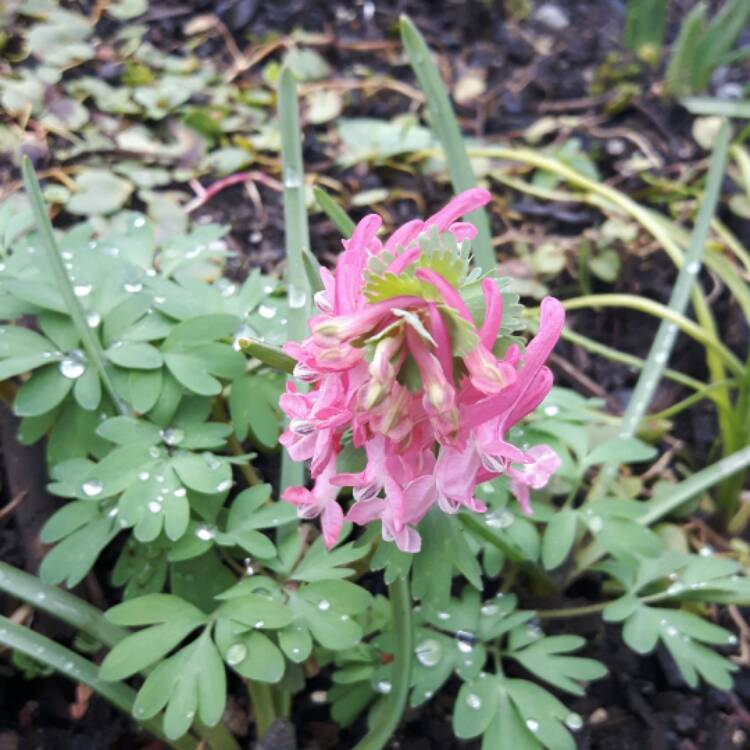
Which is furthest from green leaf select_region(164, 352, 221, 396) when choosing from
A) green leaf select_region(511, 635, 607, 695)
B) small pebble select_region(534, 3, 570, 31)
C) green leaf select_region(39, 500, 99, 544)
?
small pebble select_region(534, 3, 570, 31)

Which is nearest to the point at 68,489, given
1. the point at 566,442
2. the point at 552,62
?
the point at 566,442

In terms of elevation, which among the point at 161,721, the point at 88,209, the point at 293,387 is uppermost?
the point at 293,387

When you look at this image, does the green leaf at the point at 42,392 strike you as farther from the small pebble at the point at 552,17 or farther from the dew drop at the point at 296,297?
the small pebble at the point at 552,17

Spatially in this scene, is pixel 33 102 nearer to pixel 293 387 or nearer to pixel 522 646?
pixel 293 387

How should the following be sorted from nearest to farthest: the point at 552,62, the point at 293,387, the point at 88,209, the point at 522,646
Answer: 1. the point at 293,387
2. the point at 522,646
3. the point at 88,209
4. the point at 552,62

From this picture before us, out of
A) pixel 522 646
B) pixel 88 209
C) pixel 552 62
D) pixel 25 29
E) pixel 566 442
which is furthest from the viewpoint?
pixel 552 62

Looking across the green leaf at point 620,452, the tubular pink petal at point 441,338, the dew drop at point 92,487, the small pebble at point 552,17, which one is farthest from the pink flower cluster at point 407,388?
the small pebble at point 552,17
